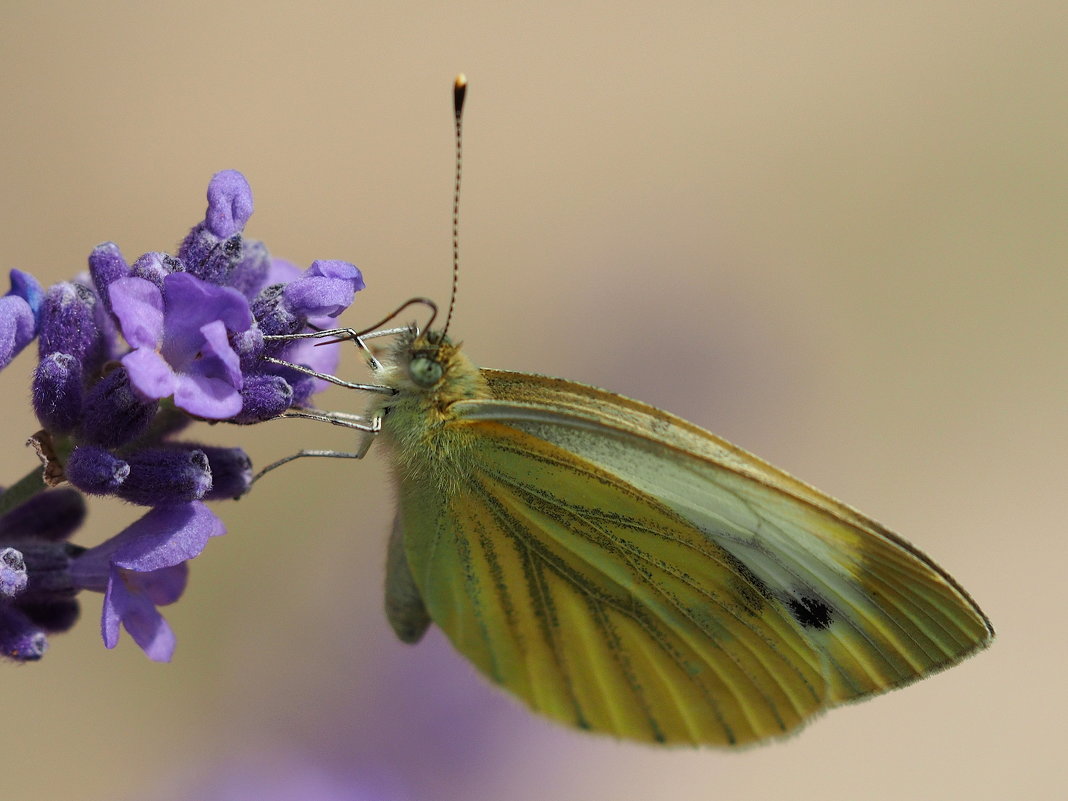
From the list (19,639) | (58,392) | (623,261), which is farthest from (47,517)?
(623,261)

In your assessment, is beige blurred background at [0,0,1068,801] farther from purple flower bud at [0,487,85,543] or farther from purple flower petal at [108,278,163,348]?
purple flower petal at [108,278,163,348]

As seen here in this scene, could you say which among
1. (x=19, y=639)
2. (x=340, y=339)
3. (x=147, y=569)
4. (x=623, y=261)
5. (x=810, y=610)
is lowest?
(x=19, y=639)

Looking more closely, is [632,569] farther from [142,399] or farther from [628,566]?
[142,399]

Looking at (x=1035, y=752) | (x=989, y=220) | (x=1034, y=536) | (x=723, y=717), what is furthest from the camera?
(x=989, y=220)

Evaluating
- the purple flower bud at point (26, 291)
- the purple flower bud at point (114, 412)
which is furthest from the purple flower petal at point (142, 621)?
the purple flower bud at point (26, 291)

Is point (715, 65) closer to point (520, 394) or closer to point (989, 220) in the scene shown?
point (989, 220)

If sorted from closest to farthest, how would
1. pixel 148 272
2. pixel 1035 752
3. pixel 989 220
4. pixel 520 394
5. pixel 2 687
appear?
pixel 148 272 → pixel 520 394 → pixel 2 687 → pixel 1035 752 → pixel 989 220

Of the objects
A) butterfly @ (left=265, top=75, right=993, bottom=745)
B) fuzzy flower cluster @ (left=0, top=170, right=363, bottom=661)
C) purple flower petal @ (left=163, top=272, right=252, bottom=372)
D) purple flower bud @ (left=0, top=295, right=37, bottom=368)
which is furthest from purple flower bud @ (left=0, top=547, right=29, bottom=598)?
butterfly @ (left=265, top=75, right=993, bottom=745)

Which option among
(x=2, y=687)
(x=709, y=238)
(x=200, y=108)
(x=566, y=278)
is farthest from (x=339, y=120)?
(x=2, y=687)
